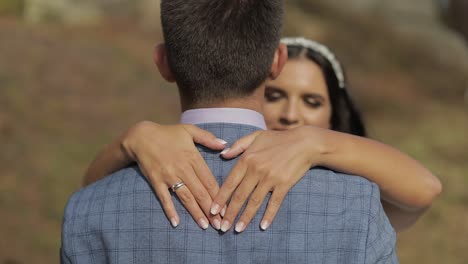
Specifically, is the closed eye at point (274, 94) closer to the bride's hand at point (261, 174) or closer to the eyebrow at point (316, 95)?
the eyebrow at point (316, 95)

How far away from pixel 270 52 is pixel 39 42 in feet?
35.0

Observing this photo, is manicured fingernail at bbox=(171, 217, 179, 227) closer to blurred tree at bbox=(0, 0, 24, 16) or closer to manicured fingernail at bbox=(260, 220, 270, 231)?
manicured fingernail at bbox=(260, 220, 270, 231)

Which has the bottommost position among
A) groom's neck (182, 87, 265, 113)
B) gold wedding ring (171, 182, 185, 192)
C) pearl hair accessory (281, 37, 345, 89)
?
pearl hair accessory (281, 37, 345, 89)

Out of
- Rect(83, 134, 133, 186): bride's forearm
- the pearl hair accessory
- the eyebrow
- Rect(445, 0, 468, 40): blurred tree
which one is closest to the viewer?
A: Rect(83, 134, 133, 186): bride's forearm

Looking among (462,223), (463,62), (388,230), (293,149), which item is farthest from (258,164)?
(463,62)

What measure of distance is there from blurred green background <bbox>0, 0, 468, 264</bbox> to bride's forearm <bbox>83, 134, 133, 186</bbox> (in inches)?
230

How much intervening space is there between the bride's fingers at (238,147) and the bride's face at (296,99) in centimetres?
169

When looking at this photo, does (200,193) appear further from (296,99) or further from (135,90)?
(135,90)

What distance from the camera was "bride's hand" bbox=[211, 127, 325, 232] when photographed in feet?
6.88

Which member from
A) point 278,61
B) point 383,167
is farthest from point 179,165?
point 383,167

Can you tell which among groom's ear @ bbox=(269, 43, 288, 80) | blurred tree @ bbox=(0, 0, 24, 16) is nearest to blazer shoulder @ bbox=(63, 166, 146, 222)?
groom's ear @ bbox=(269, 43, 288, 80)

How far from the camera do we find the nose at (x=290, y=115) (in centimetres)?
385

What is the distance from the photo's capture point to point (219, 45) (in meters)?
2.18

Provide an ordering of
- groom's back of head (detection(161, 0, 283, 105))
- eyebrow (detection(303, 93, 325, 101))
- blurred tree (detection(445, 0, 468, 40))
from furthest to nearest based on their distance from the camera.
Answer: blurred tree (detection(445, 0, 468, 40))
eyebrow (detection(303, 93, 325, 101))
groom's back of head (detection(161, 0, 283, 105))
